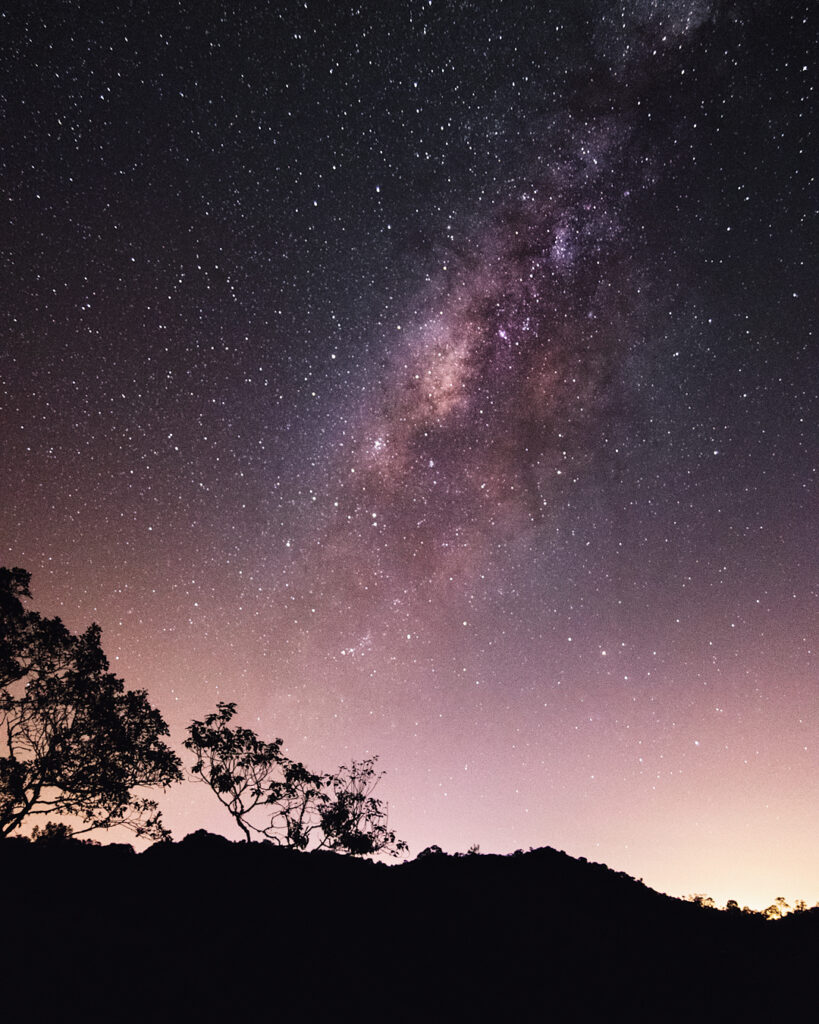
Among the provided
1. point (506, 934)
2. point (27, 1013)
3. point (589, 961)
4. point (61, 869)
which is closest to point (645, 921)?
point (589, 961)

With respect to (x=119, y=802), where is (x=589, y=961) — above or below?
below

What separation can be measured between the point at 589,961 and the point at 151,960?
8.73m

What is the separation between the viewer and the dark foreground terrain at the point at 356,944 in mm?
8531

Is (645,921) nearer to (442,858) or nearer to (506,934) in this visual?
(506,934)

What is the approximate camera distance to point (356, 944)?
10844 mm

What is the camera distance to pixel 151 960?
9.00 metres

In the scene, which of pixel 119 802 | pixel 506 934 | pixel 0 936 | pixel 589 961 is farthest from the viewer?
pixel 119 802

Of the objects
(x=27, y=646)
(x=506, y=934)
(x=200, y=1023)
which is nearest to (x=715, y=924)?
(x=506, y=934)

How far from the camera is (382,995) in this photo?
367 inches

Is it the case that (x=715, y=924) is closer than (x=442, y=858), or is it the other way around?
(x=715, y=924)

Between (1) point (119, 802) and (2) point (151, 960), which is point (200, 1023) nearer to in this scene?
(2) point (151, 960)

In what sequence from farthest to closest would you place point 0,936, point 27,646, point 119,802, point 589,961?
point 119,802, point 27,646, point 589,961, point 0,936

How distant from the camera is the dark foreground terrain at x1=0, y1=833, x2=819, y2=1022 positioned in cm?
853

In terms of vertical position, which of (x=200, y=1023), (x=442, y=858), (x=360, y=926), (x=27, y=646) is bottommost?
(x=200, y=1023)
